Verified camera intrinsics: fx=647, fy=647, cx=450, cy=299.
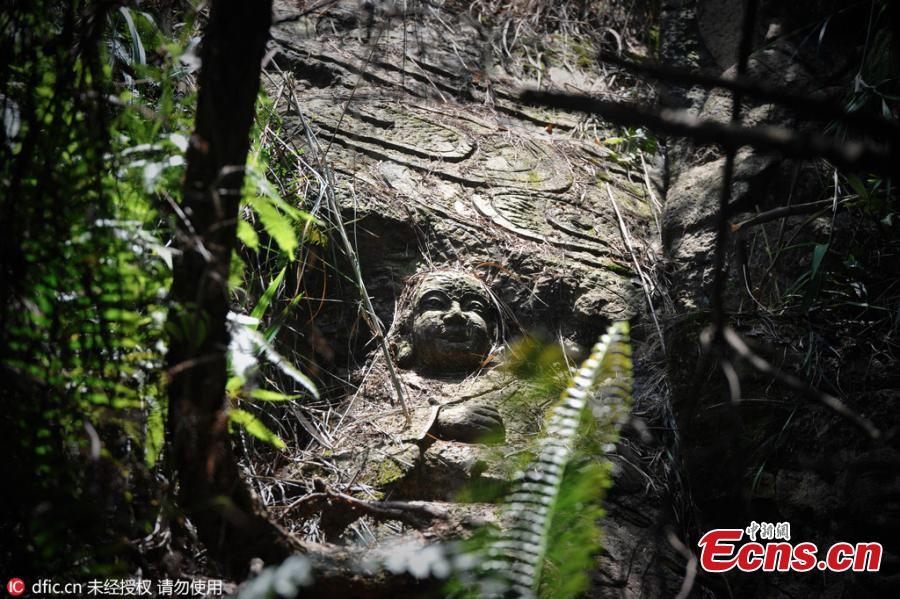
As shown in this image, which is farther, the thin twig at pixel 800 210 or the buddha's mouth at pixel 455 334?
the buddha's mouth at pixel 455 334

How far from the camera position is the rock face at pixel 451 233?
2455 millimetres

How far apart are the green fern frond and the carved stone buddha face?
4.23 ft

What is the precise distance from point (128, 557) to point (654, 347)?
2.30m

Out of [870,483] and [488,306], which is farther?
[488,306]

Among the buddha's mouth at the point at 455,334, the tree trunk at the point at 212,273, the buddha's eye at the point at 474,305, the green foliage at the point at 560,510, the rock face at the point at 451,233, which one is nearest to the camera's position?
the tree trunk at the point at 212,273

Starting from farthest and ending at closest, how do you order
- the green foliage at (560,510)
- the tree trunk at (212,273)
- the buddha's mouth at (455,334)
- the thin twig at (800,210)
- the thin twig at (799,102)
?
the buddha's mouth at (455,334), the thin twig at (800,210), the green foliage at (560,510), the tree trunk at (212,273), the thin twig at (799,102)

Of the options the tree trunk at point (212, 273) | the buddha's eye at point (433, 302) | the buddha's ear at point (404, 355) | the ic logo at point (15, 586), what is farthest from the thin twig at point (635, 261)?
the ic logo at point (15, 586)

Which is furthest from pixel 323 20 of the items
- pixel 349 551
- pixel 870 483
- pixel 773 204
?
pixel 870 483

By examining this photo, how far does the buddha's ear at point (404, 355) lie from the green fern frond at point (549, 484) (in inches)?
54.6

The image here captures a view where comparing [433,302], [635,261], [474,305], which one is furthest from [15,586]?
[635,261]

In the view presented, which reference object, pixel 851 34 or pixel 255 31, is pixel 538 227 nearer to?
pixel 851 34

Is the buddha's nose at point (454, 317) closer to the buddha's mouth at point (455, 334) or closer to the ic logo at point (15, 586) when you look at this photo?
the buddha's mouth at point (455, 334)

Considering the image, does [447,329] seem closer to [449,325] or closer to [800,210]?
[449,325]

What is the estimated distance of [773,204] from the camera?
3.13 metres
